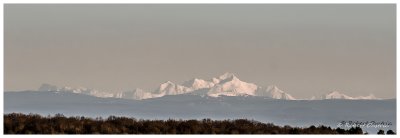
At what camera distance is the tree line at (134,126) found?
1515 inches

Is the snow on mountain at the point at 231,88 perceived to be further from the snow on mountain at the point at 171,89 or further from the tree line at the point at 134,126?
the tree line at the point at 134,126

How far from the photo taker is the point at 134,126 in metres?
39.8

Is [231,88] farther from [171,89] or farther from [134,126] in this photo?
[134,126]

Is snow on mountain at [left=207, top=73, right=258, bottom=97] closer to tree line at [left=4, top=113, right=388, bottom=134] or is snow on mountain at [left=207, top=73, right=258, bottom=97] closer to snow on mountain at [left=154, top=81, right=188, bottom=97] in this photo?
snow on mountain at [left=154, top=81, right=188, bottom=97]

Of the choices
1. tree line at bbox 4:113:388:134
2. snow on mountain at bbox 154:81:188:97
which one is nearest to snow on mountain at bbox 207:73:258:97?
snow on mountain at bbox 154:81:188:97

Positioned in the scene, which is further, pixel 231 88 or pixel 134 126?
pixel 231 88

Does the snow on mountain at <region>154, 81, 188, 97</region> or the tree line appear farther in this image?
the snow on mountain at <region>154, 81, 188, 97</region>

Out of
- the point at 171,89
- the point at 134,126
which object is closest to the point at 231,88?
the point at 171,89

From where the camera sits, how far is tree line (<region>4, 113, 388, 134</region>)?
38.5 meters

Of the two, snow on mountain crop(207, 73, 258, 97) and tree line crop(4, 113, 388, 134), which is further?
snow on mountain crop(207, 73, 258, 97)

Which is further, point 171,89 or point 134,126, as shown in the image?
point 171,89

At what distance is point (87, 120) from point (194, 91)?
245 feet

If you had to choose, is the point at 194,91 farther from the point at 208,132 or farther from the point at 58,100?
the point at 208,132

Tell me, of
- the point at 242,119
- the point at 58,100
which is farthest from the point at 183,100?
the point at 242,119
